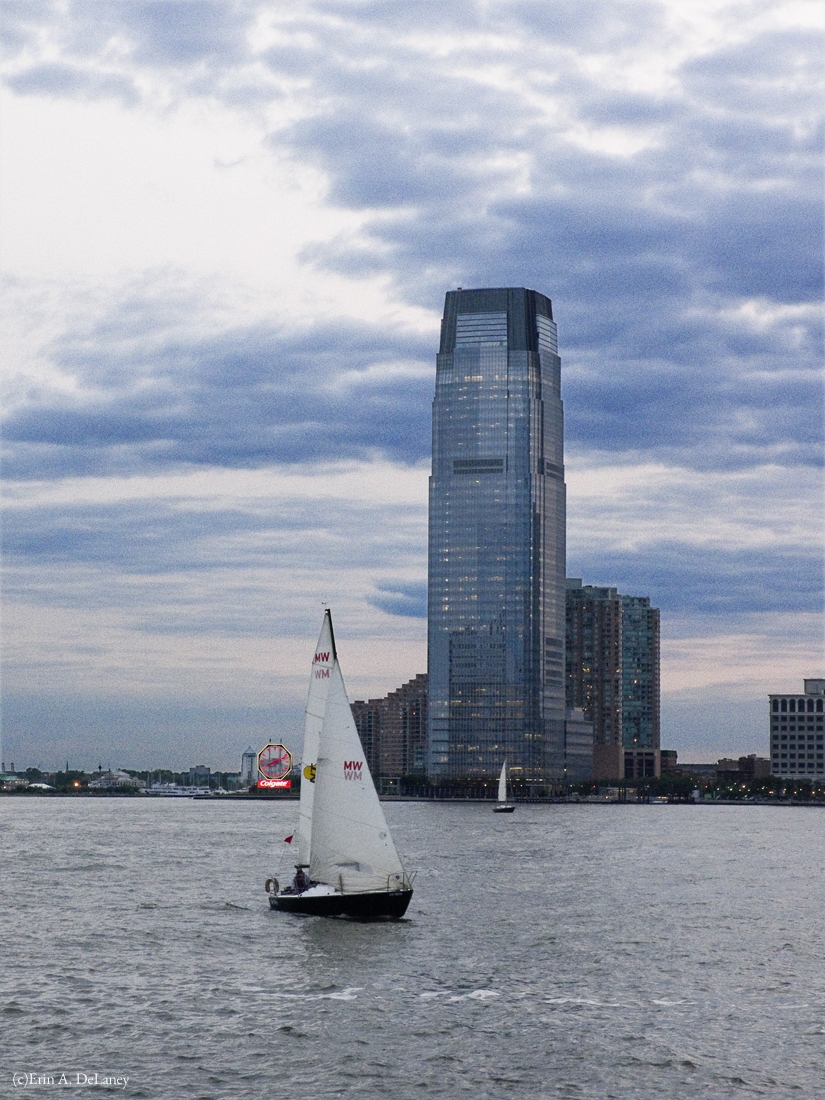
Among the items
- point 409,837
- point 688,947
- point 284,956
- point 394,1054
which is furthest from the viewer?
point 409,837

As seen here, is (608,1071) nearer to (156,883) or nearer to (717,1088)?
(717,1088)

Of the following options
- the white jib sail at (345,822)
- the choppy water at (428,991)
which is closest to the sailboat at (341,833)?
the white jib sail at (345,822)

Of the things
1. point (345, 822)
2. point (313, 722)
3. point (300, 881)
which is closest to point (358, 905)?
point (300, 881)

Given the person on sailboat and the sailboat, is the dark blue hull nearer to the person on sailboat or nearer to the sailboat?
the sailboat

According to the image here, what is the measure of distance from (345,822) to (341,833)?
1.90 feet

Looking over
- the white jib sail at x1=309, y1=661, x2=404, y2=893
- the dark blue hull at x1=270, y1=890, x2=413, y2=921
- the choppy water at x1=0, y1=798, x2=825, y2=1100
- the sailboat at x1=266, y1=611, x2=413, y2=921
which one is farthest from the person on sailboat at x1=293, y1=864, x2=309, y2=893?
the choppy water at x1=0, y1=798, x2=825, y2=1100

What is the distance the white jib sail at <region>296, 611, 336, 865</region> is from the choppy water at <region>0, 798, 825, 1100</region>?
4.87m

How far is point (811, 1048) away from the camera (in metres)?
51.0

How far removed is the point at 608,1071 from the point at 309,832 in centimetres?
3463

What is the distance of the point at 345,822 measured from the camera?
252 feet

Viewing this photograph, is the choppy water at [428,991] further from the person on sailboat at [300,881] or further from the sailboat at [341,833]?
the person on sailboat at [300,881]

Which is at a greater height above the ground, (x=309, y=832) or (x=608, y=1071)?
(x=309, y=832)

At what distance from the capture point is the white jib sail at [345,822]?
76.8 m

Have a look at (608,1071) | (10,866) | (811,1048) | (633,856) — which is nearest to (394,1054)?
(608,1071)
